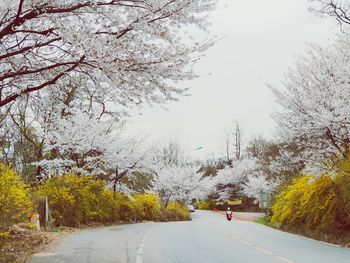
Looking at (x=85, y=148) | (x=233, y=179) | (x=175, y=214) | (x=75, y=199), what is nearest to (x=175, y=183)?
(x=175, y=214)

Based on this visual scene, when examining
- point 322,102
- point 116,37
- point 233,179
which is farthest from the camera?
point 233,179

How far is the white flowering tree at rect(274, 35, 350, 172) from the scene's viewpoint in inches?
640

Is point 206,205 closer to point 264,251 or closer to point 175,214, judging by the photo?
point 175,214

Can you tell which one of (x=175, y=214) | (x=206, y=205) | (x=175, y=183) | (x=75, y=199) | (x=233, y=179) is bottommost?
(x=175, y=214)

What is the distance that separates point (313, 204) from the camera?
18.1m

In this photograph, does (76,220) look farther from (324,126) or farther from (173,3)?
(173,3)

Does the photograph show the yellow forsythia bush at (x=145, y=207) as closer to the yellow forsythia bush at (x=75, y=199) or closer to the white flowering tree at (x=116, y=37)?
the yellow forsythia bush at (x=75, y=199)

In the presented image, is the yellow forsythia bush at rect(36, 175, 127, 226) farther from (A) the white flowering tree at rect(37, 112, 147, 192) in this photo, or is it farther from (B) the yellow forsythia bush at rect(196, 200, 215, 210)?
(B) the yellow forsythia bush at rect(196, 200, 215, 210)

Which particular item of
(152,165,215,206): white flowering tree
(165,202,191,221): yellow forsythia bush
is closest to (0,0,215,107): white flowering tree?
(165,202,191,221): yellow forsythia bush

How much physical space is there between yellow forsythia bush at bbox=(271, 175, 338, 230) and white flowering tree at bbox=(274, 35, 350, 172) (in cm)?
94

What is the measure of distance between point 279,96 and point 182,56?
13399 millimetres

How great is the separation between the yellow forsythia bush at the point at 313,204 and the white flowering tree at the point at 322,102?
939mm

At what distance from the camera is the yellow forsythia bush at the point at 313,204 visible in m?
17.1

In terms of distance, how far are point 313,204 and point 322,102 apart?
3.97 metres
